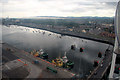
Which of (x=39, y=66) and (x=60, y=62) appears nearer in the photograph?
(x=39, y=66)

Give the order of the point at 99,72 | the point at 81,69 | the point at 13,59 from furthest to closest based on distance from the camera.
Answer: the point at 13,59 → the point at 81,69 → the point at 99,72

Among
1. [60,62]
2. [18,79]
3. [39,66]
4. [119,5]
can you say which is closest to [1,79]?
[18,79]

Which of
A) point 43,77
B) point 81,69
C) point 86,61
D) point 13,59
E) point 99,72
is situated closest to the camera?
point 43,77

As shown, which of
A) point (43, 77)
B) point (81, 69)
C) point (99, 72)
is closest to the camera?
point (43, 77)

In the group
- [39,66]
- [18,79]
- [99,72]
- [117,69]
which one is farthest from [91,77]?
[18,79]

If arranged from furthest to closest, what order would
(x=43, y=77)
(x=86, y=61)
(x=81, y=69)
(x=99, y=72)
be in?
(x=86, y=61)
(x=81, y=69)
(x=99, y=72)
(x=43, y=77)

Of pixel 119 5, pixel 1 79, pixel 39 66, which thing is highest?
pixel 119 5

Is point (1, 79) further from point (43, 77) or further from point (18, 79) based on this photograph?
point (43, 77)

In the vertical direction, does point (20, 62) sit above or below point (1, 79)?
above

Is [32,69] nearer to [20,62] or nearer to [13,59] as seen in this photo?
[20,62]

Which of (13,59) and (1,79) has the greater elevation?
(13,59)
